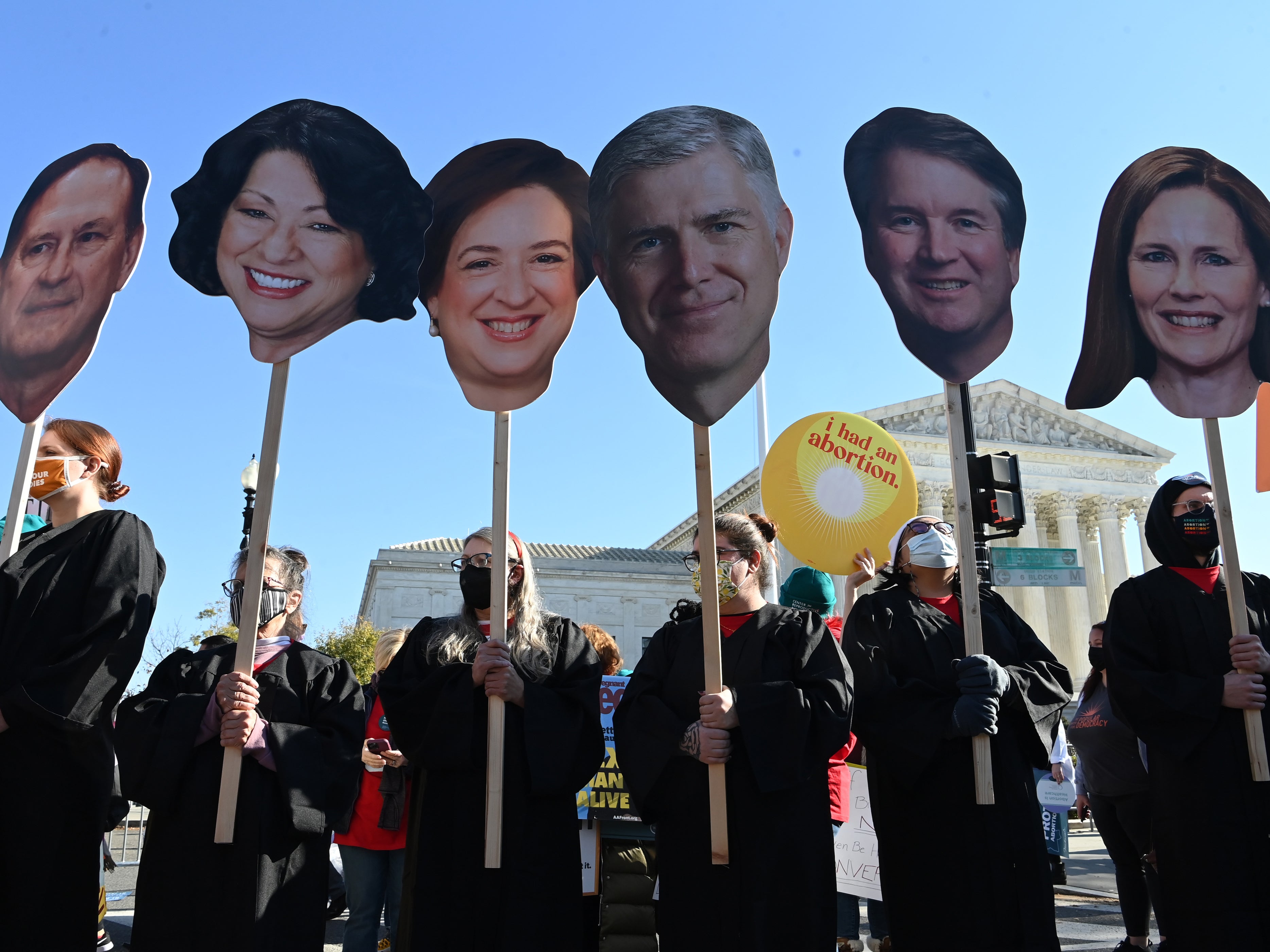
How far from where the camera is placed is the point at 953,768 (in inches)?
174

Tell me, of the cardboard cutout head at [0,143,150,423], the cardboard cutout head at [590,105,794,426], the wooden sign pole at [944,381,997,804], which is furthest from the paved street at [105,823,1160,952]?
the cardboard cutout head at [590,105,794,426]

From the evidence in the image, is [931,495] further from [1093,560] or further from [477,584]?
[477,584]

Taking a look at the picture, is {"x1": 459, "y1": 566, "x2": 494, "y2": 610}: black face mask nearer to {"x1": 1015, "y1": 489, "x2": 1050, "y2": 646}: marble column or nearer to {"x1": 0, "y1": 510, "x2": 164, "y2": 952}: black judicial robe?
Answer: {"x1": 0, "y1": 510, "x2": 164, "y2": 952}: black judicial robe

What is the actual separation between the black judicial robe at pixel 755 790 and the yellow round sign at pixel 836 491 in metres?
1.60

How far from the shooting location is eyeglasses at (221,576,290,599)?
4.75 metres

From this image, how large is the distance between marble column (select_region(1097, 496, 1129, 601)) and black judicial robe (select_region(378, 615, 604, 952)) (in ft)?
200

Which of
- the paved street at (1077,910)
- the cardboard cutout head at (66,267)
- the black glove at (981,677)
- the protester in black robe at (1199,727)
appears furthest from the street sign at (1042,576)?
the cardboard cutout head at (66,267)

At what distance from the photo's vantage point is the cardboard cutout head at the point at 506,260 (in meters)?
5.13

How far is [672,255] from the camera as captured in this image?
498 cm

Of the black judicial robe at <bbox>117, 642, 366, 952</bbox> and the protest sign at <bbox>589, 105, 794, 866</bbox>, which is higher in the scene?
the protest sign at <bbox>589, 105, 794, 866</bbox>

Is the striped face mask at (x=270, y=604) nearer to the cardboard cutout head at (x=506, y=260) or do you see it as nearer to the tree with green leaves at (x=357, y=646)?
the cardboard cutout head at (x=506, y=260)

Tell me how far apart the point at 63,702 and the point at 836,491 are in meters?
4.21

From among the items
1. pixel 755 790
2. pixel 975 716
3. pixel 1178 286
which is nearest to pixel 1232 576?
pixel 975 716

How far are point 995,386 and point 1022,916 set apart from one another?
58.9 m
